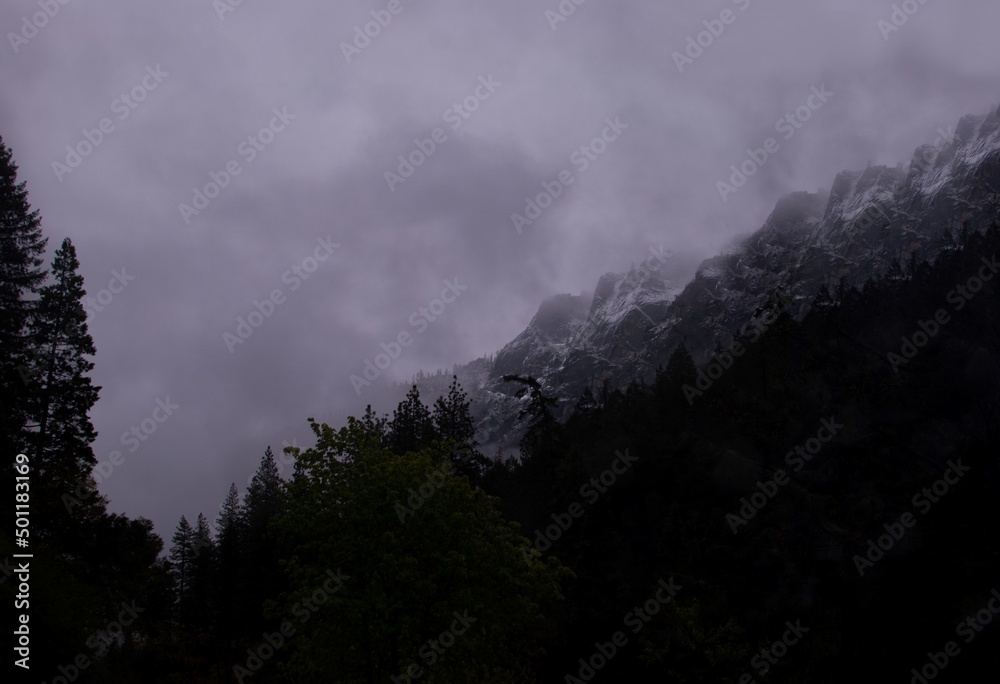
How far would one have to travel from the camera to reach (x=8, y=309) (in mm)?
28469

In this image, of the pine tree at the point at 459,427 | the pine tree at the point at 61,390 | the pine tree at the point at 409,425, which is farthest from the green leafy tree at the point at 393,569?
the pine tree at the point at 409,425

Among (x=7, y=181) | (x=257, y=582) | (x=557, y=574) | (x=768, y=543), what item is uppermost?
(x=7, y=181)

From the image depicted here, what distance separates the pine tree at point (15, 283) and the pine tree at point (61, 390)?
0.48 meters

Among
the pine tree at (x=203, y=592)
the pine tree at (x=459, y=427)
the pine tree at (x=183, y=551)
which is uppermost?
the pine tree at (x=183, y=551)

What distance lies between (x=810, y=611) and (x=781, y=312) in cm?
2194

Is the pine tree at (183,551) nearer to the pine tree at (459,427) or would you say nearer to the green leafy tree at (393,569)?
the pine tree at (459,427)

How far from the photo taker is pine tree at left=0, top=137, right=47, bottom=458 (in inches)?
1077

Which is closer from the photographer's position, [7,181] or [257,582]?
[7,181]

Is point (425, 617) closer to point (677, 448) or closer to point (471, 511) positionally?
point (471, 511)

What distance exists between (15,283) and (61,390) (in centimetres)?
492

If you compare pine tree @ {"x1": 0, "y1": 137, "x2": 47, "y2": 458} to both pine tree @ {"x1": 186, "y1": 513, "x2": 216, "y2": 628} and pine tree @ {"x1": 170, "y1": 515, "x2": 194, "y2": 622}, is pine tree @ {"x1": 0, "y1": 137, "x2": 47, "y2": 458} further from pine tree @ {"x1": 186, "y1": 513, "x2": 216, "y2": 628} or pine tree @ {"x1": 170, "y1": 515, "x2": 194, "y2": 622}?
pine tree @ {"x1": 170, "y1": 515, "x2": 194, "y2": 622}

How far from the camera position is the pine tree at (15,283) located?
27.4 meters

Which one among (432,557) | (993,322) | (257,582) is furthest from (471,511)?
(993,322)

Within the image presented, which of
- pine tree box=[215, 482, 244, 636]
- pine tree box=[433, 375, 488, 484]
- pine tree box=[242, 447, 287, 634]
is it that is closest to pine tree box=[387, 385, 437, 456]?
pine tree box=[433, 375, 488, 484]
